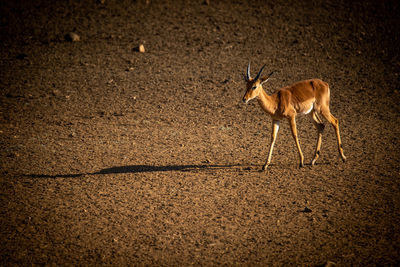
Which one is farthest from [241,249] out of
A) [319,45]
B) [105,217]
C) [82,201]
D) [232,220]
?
[319,45]

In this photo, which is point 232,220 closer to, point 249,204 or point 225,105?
point 249,204

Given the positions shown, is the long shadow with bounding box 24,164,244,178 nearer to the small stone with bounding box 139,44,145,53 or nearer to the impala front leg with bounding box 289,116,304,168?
the impala front leg with bounding box 289,116,304,168

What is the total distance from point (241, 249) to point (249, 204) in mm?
1281

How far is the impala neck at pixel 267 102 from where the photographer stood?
26.8 feet

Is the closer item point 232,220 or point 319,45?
point 232,220

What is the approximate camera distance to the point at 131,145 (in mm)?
9766

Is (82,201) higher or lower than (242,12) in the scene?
lower

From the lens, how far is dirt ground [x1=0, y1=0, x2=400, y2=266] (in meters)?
6.32

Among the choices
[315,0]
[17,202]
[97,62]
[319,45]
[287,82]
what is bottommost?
[17,202]

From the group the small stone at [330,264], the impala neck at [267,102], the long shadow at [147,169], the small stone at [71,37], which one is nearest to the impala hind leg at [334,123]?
the impala neck at [267,102]

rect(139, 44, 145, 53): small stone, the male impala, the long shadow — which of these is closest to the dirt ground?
the long shadow

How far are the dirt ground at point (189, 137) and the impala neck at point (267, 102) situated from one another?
1.31m

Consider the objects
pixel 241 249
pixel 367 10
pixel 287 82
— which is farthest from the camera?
pixel 367 10

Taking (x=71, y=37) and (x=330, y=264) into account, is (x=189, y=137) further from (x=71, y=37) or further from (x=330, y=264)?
(x=71, y=37)
